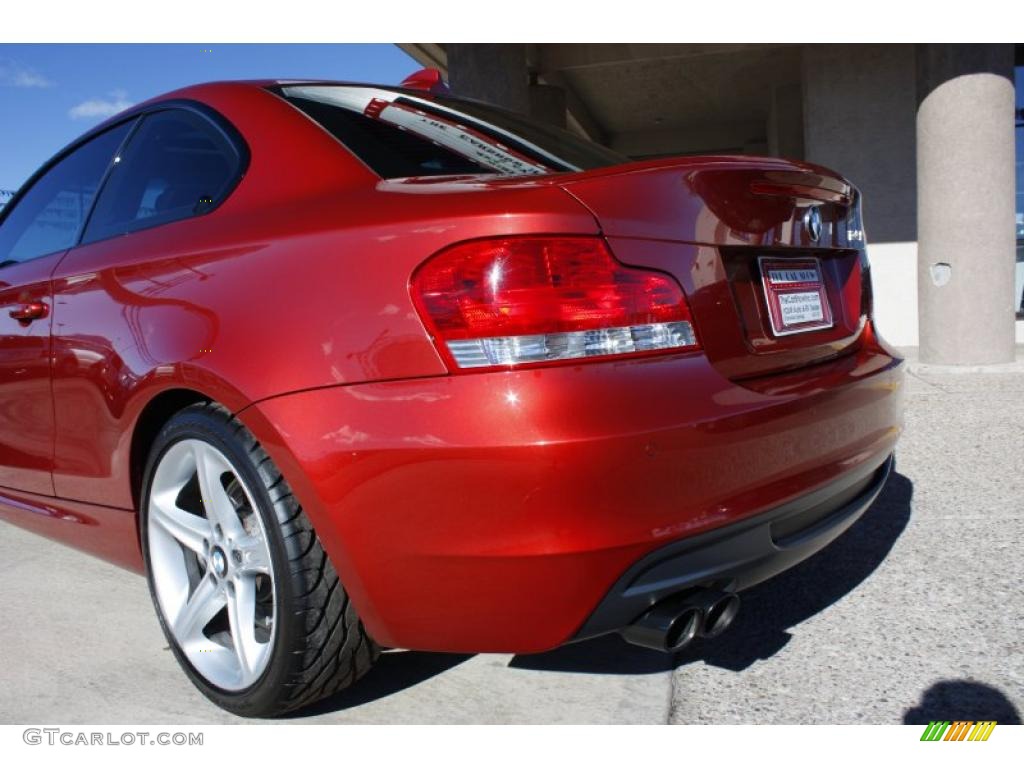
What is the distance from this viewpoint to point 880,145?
31.0 feet

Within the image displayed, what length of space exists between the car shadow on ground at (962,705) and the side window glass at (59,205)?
2628 mm

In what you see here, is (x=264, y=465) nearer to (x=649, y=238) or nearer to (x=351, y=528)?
(x=351, y=528)

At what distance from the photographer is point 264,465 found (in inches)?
73.8

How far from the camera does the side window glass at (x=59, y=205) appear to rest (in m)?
2.79

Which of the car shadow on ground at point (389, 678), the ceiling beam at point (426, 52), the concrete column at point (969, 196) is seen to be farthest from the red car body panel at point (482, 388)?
the ceiling beam at point (426, 52)

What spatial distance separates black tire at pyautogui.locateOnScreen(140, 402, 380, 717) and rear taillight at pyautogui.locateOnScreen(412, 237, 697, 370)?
0.52 m

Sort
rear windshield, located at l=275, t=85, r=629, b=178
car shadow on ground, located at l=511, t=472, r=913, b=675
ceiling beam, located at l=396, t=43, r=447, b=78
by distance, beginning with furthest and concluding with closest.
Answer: ceiling beam, located at l=396, t=43, r=447, b=78 < car shadow on ground, located at l=511, t=472, r=913, b=675 < rear windshield, located at l=275, t=85, r=629, b=178

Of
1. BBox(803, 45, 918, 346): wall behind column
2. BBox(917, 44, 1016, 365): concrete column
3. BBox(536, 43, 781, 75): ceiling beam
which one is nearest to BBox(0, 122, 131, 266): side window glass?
BBox(917, 44, 1016, 365): concrete column

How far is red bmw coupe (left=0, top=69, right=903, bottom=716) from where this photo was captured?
1607 mm

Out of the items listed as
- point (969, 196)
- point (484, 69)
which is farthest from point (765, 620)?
point (484, 69)

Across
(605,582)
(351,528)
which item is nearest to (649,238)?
(605,582)

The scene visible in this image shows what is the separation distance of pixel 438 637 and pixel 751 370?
32.3 inches

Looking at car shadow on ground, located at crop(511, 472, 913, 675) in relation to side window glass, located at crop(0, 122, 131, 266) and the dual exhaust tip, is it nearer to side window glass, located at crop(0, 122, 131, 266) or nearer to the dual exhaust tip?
the dual exhaust tip

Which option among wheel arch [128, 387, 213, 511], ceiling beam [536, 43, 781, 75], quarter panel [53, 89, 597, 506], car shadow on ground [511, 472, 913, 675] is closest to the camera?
quarter panel [53, 89, 597, 506]
